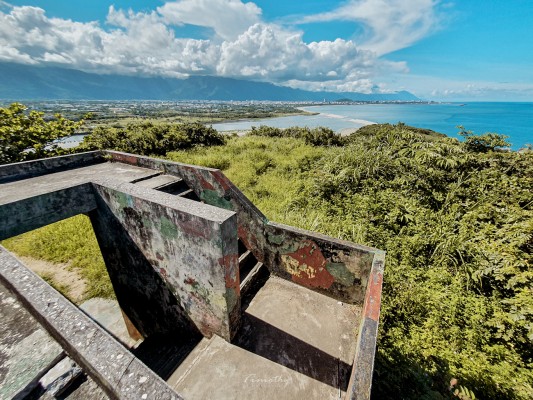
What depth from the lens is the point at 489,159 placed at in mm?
5891

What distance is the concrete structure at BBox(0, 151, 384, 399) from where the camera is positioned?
1.32 meters

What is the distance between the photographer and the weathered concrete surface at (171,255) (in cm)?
254

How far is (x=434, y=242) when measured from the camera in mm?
4305

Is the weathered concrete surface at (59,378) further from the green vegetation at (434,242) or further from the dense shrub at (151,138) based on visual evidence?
the dense shrub at (151,138)

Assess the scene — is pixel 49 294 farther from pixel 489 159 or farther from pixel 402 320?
pixel 489 159

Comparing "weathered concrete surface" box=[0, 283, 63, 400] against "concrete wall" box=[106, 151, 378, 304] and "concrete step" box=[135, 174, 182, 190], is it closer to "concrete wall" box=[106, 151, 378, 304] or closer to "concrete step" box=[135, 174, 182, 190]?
"concrete step" box=[135, 174, 182, 190]

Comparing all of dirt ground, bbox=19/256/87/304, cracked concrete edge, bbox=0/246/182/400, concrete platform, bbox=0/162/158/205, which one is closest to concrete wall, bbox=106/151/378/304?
concrete platform, bbox=0/162/158/205

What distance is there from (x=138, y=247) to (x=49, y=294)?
1922 mm

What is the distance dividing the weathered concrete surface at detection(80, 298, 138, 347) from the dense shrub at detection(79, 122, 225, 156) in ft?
16.5

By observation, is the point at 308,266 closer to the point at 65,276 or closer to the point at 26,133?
the point at 65,276

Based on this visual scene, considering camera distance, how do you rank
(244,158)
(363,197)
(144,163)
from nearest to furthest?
(144,163) < (363,197) < (244,158)

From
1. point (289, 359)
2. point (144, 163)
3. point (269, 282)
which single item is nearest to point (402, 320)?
point (289, 359)

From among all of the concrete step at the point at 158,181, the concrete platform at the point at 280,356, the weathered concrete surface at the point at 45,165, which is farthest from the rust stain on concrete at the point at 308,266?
the weathered concrete surface at the point at 45,165

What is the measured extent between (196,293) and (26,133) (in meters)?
5.60
